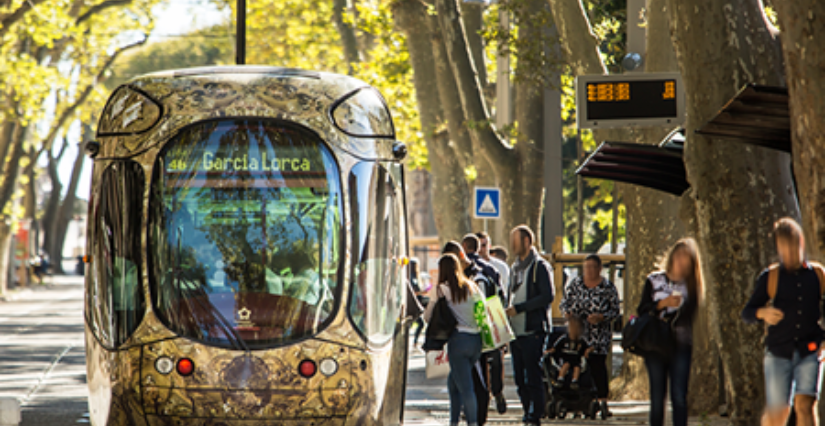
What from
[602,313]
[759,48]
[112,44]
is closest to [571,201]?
[112,44]

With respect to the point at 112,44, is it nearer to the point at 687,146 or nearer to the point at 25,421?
the point at 25,421

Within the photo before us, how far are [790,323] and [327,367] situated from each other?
3.09 metres

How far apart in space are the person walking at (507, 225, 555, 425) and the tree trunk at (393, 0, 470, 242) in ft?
32.8

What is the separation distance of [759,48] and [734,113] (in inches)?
37.2

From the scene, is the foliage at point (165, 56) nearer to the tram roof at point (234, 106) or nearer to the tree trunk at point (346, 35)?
the tree trunk at point (346, 35)

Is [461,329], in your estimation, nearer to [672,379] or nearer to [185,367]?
[672,379]

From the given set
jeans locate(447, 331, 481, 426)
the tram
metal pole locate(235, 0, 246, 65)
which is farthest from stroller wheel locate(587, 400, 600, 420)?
metal pole locate(235, 0, 246, 65)

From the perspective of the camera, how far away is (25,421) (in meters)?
11.3

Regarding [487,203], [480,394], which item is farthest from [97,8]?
[480,394]

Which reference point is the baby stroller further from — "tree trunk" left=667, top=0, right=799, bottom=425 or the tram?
the tram

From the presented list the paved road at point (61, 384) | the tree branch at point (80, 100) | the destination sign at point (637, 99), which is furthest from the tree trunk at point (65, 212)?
the destination sign at point (637, 99)

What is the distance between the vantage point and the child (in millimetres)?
11406

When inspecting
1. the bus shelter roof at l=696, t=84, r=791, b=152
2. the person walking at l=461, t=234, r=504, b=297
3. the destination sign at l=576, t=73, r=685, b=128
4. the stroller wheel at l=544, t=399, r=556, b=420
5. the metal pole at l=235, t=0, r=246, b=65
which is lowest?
the stroller wheel at l=544, t=399, r=556, b=420

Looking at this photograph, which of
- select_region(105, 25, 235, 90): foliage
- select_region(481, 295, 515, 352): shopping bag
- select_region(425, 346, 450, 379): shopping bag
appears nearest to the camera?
select_region(481, 295, 515, 352): shopping bag
